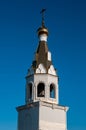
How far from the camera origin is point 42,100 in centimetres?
3406

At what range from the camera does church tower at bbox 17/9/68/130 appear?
110ft

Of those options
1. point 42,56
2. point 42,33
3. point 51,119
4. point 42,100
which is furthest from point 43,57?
point 51,119

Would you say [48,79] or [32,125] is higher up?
[48,79]

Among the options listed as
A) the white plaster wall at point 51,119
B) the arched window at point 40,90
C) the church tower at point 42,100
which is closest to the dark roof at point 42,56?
the church tower at point 42,100

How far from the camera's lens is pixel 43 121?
110ft

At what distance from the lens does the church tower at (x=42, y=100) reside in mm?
33625

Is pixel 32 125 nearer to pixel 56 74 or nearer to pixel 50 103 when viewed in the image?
pixel 50 103

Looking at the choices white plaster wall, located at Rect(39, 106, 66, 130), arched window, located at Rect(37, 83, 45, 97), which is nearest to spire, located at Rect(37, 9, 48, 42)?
arched window, located at Rect(37, 83, 45, 97)

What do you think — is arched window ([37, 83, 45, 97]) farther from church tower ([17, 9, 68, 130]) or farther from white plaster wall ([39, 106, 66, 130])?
white plaster wall ([39, 106, 66, 130])

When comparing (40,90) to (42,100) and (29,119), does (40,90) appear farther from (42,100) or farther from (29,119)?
(29,119)

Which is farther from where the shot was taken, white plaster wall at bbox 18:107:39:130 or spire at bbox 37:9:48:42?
spire at bbox 37:9:48:42

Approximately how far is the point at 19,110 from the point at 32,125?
2.32 m

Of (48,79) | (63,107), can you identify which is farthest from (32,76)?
(63,107)

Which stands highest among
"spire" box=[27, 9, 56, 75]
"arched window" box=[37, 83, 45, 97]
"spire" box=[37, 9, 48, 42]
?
"spire" box=[37, 9, 48, 42]
